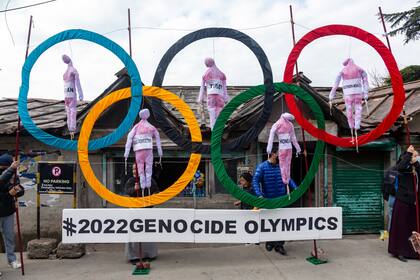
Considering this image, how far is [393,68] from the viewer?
21.2 feet

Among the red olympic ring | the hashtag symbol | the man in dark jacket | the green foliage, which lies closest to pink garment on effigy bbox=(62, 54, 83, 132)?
the man in dark jacket

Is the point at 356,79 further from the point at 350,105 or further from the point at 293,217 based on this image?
the point at 293,217

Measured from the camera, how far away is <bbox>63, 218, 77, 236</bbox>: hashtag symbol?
6488mm

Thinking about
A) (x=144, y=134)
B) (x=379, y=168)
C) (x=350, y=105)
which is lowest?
(x=379, y=168)

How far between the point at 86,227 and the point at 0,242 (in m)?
2.80

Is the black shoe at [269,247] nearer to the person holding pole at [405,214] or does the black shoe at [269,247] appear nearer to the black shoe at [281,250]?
the black shoe at [281,250]

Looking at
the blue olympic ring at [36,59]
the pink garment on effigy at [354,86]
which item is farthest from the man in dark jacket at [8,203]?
the pink garment on effigy at [354,86]

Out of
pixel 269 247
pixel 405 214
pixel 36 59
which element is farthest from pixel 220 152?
pixel 405 214

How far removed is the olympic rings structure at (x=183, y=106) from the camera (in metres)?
6.23

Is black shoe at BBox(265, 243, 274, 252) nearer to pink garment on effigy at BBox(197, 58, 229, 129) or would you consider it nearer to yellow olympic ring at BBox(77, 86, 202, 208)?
yellow olympic ring at BBox(77, 86, 202, 208)

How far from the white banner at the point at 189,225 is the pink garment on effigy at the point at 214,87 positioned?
174cm

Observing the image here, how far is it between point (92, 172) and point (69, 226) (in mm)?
1048

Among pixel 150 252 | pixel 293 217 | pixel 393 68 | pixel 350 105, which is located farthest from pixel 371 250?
pixel 150 252

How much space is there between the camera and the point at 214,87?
20.6ft
